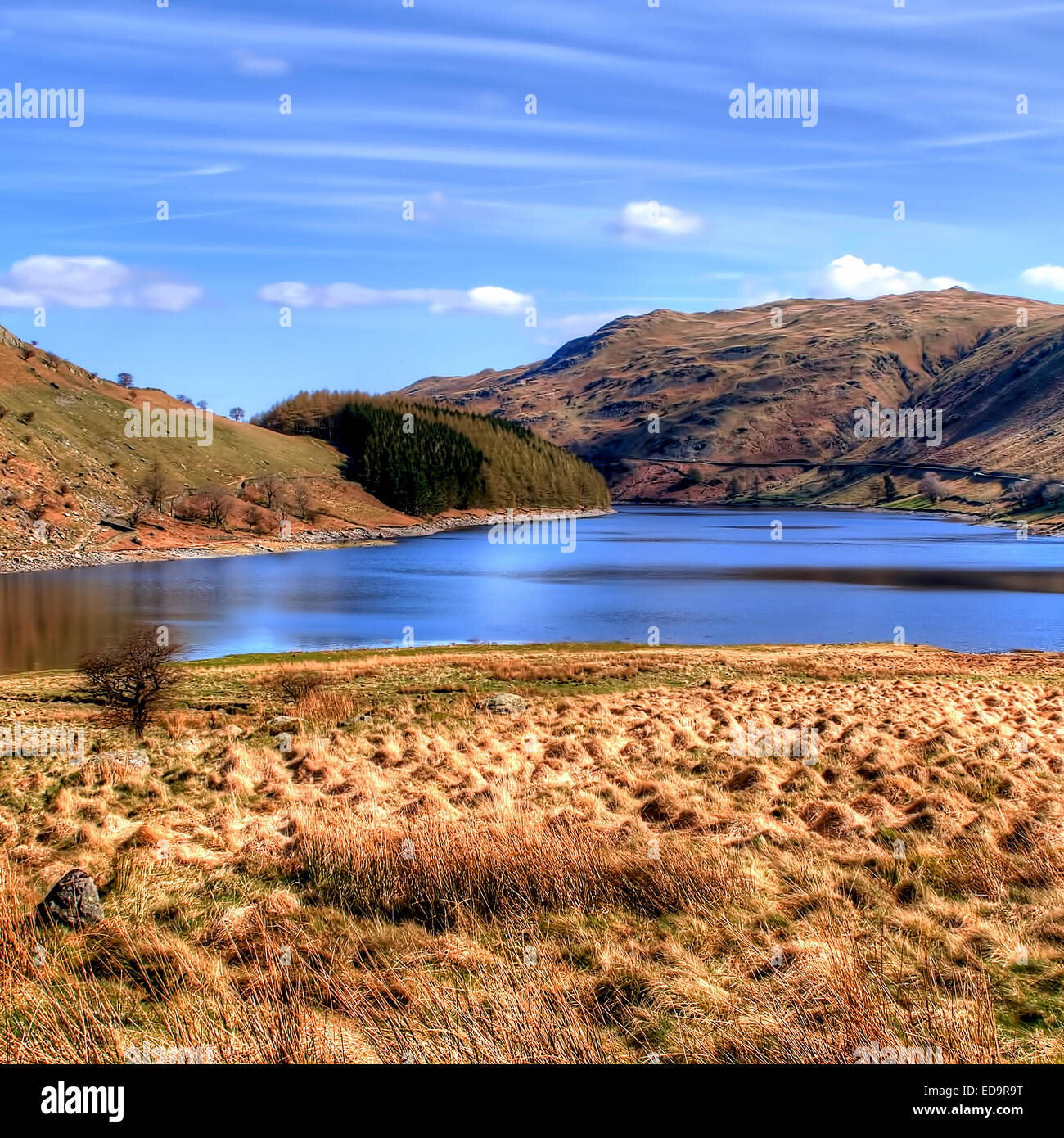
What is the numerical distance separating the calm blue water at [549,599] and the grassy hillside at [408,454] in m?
57.3

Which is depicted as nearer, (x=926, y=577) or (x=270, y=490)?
(x=926, y=577)

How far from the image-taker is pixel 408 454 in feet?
551

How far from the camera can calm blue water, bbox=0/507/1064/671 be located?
46.7m

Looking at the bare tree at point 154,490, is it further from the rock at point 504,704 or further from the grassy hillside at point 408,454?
the rock at point 504,704

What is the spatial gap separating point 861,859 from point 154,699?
19076mm

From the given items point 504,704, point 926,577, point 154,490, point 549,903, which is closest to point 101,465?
point 154,490

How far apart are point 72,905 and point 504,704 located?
16951 millimetres

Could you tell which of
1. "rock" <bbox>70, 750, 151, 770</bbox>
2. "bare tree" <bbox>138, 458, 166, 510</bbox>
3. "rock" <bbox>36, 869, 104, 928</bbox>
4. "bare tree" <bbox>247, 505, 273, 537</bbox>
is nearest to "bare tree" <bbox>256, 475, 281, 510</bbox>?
"bare tree" <bbox>247, 505, 273, 537</bbox>

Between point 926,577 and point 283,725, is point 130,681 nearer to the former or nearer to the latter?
point 283,725
